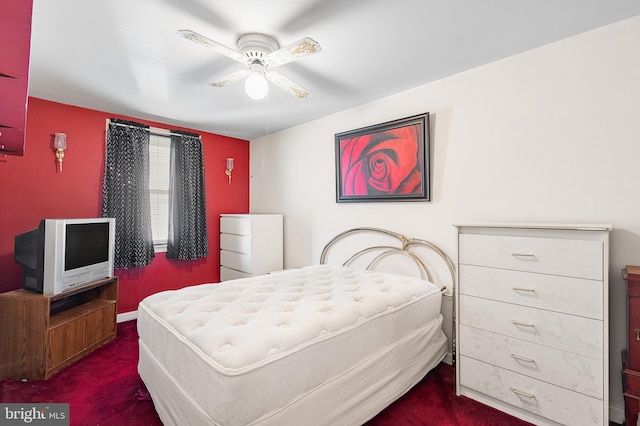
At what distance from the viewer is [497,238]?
186 cm

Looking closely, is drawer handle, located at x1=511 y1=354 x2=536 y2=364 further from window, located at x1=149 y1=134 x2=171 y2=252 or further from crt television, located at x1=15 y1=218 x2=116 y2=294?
window, located at x1=149 y1=134 x2=171 y2=252

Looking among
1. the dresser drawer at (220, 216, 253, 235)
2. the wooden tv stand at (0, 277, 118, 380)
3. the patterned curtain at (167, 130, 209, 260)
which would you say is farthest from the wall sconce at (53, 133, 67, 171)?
the dresser drawer at (220, 216, 253, 235)

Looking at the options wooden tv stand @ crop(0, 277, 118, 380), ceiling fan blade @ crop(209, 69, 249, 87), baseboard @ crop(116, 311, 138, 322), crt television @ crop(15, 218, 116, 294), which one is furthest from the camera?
baseboard @ crop(116, 311, 138, 322)

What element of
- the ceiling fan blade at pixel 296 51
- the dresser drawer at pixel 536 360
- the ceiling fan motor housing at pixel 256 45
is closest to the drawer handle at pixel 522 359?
the dresser drawer at pixel 536 360

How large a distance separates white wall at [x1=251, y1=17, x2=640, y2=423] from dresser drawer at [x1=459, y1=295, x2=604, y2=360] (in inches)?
16.4

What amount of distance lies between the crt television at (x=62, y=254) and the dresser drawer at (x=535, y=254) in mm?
3062

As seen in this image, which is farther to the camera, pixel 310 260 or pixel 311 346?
pixel 310 260

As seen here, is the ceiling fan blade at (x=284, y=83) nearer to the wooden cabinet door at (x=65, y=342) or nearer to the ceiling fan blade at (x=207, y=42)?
the ceiling fan blade at (x=207, y=42)

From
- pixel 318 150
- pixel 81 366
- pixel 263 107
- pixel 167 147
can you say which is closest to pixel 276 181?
pixel 318 150

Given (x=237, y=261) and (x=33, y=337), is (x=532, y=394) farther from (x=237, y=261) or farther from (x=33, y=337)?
(x=33, y=337)

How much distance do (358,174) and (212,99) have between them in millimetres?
1640

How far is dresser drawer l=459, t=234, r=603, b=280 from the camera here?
5.12 ft

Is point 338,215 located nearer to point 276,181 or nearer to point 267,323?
point 276,181

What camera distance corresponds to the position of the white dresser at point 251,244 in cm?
363
